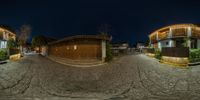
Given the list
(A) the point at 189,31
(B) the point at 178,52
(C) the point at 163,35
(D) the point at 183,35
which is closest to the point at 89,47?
(B) the point at 178,52

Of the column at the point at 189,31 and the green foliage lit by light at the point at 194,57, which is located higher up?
the column at the point at 189,31

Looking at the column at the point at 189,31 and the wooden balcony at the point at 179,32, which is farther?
the wooden balcony at the point at 179,32

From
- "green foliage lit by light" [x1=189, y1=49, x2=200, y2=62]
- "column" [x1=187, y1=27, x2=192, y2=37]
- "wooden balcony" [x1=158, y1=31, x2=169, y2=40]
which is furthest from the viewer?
"wooden balcony" [x1=158, y1=31, x2=169, y2=40]

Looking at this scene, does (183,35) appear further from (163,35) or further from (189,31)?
(163,35)

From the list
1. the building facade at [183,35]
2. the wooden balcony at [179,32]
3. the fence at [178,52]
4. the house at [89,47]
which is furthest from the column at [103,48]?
the wooden balcony at [179,32]

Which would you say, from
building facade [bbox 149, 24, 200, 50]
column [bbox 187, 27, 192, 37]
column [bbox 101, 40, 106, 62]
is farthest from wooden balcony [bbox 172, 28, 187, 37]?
column [bbox 101, 40, 106, 62]

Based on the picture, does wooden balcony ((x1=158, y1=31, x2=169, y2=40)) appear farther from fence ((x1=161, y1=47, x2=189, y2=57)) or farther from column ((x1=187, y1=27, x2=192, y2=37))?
fence ((x1=161, y1=47, x2=189, y2=57))

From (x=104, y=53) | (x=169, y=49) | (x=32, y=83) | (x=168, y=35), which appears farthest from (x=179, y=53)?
(x=168, y=35)

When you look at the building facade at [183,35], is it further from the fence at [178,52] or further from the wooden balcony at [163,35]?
the fence at [178,52]

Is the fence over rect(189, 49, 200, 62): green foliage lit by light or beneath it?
over

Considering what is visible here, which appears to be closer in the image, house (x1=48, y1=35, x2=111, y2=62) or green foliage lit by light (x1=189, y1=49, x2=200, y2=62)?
green foliage lit by light (x1=189, y1=49, x2=200, y2=62)

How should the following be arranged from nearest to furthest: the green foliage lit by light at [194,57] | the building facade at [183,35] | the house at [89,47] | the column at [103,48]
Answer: the green foliage lit by light at [194,57]
the house at [89,47]
the column at [103,48]
the building facade at [183,35]

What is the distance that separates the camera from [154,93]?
7.49 meters

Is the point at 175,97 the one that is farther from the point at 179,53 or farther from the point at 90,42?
the point at 90,42
